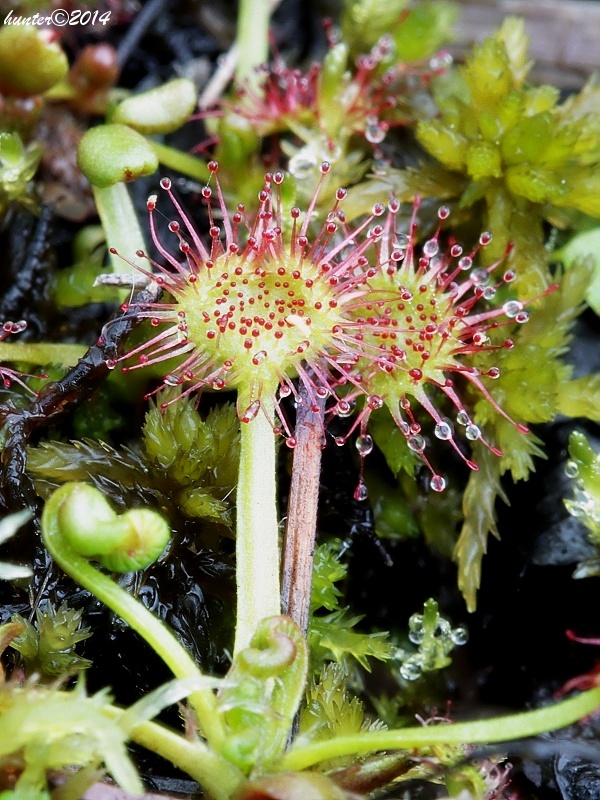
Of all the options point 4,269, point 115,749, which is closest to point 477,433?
point 115,749

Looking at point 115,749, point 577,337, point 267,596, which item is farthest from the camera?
point 577,337

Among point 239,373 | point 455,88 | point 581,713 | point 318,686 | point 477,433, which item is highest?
point 455,88

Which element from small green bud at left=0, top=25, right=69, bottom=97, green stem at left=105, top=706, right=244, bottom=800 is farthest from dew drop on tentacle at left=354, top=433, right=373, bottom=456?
small green bud at left=0, top=25, right=69, bottom=97

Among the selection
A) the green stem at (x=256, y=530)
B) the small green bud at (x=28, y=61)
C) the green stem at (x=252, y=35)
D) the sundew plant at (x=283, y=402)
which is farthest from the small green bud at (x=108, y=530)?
the green stem at (x=252, y=35)

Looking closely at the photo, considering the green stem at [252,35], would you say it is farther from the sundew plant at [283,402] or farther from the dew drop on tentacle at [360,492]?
the dew drop on tentacle at [360,492]

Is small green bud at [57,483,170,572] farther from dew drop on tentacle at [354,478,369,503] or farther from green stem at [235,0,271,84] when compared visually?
green stem at [235,0,271,84]

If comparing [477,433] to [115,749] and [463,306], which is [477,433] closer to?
[463,306]
